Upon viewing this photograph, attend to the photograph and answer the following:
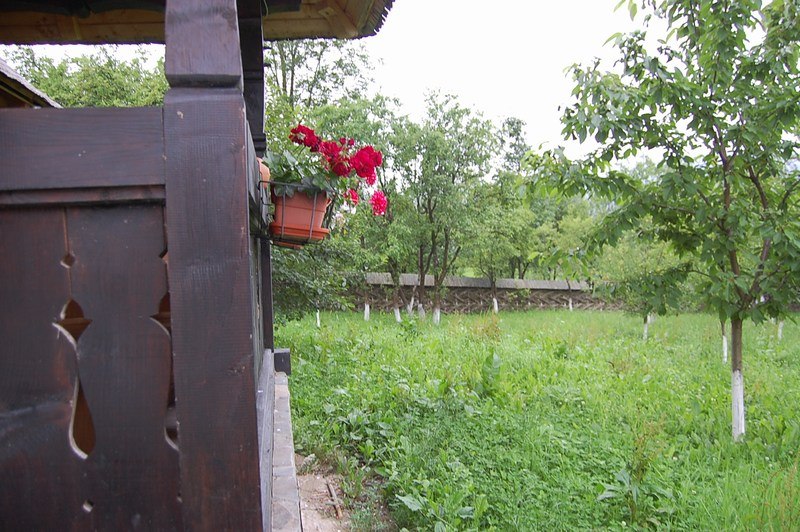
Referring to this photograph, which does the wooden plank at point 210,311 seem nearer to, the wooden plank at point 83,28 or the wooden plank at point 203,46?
the wooden plank at point 203,46

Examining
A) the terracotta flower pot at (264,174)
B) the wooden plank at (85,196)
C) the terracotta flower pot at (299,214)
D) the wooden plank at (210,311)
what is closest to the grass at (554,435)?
the terracotta flower pot at (299,214)

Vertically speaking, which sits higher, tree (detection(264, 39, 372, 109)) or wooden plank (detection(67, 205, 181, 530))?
tree (detection(264, 39, 372, 109))

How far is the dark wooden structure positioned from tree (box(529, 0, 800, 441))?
163 inches

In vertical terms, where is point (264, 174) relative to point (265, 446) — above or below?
above

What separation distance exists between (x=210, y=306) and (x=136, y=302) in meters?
0.16

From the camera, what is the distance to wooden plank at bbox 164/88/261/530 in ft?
3.98

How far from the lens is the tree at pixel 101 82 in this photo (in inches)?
475

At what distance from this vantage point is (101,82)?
40.6 feet

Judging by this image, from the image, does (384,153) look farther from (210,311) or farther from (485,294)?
(210,311)

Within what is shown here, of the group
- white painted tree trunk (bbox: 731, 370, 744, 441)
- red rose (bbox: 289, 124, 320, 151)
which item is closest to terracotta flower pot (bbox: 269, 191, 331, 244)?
red rose (bbox: 289, 124, 320, 151)

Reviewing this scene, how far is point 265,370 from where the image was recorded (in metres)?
3.36

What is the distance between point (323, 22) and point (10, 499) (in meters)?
2.96

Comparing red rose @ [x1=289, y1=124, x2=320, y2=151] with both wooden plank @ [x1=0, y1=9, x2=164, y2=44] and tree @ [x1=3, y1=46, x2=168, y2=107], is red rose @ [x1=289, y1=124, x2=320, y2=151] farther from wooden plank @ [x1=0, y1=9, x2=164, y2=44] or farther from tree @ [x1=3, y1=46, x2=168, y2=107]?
tree @ [x1=3, y1=46, x2=168, y2=107]

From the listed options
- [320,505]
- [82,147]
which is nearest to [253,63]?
[82,147]
